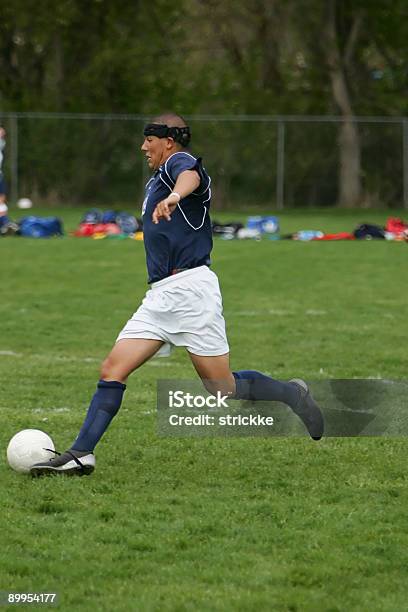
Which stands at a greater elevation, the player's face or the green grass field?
the player's face

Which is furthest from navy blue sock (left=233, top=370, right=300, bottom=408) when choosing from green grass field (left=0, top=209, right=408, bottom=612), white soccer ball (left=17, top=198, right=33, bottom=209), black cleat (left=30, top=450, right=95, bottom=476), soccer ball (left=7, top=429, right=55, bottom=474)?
white soccer ball (left=17, top=198, right=33, bottom=209)

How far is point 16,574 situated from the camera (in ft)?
16.1

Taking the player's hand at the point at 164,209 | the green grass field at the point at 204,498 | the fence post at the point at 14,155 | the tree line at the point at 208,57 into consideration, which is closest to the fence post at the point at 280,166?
the tree line at the point at 208,57

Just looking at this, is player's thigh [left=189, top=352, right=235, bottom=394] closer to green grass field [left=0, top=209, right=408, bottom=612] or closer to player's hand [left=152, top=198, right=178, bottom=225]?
green grass field [left=0, top=209, right=408, bottom=612]

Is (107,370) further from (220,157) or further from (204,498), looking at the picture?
(220,157)

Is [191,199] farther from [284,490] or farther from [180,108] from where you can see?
[180,108]

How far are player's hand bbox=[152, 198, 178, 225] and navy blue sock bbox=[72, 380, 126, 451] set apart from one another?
960mm

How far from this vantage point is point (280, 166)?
34375mm

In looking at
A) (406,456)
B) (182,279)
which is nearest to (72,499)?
(182,279)

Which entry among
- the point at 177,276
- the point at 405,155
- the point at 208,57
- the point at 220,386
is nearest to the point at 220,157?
the point at 405,155

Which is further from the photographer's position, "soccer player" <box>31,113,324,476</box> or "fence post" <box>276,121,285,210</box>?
"fence post" <box>276,121,285,210</box>

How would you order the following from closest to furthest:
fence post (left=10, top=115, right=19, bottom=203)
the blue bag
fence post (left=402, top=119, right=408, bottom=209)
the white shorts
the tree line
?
the white shorts → the blue bag → fence post (left=10, top=115, right=19, bottom=203) → fence post (left=402, top=119, right=408, bottom=209) → the tree line

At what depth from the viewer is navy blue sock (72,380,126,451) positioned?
6598 mm

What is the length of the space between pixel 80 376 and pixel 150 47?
2990cm
